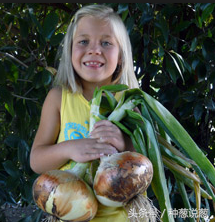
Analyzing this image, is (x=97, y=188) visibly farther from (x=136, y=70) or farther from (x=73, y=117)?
(x=136, y=70)

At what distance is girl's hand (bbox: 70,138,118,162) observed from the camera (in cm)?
67

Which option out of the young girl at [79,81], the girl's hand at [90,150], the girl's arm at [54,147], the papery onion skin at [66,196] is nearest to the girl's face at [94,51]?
the young girl at [79,81]

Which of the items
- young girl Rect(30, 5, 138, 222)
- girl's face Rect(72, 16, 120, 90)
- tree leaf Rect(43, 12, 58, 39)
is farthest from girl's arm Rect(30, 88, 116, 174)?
tree leaf Rect(43, 12, 58, 39)

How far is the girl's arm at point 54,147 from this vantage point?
0.68 m

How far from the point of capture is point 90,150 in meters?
0.68

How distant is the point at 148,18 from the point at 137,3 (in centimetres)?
7

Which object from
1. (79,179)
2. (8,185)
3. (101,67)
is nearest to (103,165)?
(79,179)

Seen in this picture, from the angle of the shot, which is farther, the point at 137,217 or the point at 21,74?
the point at 21,74

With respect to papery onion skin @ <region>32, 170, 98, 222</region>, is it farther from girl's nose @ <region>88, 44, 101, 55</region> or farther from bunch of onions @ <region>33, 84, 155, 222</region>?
girl's nose @ <region>88, 44, 101, 55</region>

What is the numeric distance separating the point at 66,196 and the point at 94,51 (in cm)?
37

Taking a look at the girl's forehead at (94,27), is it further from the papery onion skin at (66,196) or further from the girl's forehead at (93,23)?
the papery onion skin at (66,196)

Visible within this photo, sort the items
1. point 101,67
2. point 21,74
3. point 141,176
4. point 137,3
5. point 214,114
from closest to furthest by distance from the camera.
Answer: point 141,176 → point 101,67 → point 137,3 → point 21,74 → point 214,114

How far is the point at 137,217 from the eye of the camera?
625 millimetres

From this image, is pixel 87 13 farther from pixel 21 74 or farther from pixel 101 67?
pixel 21 74
